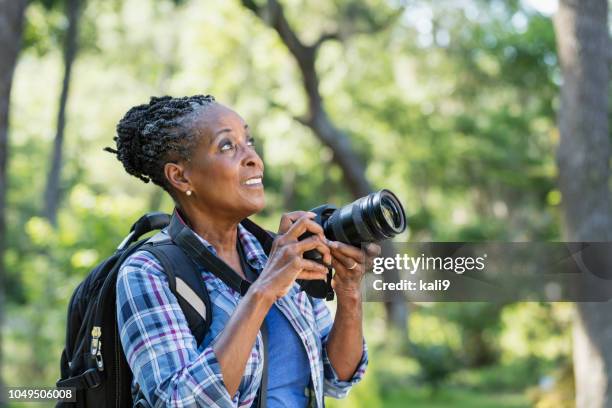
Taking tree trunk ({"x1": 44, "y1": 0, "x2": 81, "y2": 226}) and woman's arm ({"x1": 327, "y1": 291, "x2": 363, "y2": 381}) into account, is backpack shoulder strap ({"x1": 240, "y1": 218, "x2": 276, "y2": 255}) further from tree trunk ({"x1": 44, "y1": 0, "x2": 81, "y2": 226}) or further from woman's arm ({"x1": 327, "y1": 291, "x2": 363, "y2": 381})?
tree trunk ({"x1": 44, "y1": 0, "x2": 81, "y2": 226})

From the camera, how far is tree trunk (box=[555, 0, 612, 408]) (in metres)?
6.26

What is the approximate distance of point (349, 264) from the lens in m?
2.05

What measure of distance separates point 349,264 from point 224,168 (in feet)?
1.23

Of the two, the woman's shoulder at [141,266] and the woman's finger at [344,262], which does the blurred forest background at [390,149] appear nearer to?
the woman's finger at [344,262]

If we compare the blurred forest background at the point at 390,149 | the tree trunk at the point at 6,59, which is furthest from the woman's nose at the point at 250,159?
the blurred forest background at the point at 390,149

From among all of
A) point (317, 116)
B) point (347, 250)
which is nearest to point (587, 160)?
point (347, 250)

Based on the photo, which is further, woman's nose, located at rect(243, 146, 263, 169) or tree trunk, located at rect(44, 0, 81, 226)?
tree trunk, located at rect(44, 0, 81, 226)

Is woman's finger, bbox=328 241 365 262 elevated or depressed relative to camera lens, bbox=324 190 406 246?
depressed

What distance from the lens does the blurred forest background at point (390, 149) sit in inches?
410

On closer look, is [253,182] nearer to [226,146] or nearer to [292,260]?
[226,146]

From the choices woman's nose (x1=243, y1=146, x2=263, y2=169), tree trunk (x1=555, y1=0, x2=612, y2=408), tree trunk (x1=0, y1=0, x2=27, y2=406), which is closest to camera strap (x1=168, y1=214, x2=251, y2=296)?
woman's nose (x1=243, y1=146, x2=263, y2=169)

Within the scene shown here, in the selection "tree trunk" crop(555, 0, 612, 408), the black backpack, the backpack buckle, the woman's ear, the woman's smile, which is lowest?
the backpack buckle

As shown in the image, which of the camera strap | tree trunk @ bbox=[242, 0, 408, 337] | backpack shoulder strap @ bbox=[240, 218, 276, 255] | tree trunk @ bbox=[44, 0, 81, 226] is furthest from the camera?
tree trunk @ bbox=[44, 0, 81, 226]

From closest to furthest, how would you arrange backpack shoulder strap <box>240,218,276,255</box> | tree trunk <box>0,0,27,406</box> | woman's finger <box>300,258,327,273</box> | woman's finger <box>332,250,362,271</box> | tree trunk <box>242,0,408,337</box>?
1. woman's finger <box>300,258,327,273</box>
2. woman's finger <box>332,250,362,271</box>
3. backpack shoulder strap <box>240,218,276,255</box>
4. tree trunk <box>0,0,27,406</box>
5. tree trunk <box>242,0,408,337</box>
